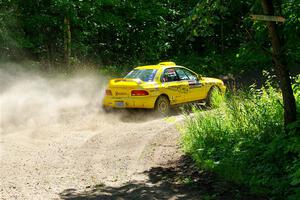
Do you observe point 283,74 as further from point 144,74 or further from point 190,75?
point 190,75

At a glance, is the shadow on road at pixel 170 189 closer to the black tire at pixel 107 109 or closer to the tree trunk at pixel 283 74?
the tree trunk at pixel 283 74

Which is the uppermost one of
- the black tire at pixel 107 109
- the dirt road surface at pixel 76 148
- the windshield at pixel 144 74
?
the windshield at pixel 144 74

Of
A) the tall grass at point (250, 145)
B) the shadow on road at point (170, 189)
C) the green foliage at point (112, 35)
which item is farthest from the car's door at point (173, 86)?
the shadow on road at point (170, 189)

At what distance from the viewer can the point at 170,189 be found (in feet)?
23.7

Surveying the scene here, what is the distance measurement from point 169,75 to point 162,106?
44.4 inches

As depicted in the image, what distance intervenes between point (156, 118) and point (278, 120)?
6251mm

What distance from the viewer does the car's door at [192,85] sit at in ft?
50.6

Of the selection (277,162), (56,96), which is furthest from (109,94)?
(277,162)

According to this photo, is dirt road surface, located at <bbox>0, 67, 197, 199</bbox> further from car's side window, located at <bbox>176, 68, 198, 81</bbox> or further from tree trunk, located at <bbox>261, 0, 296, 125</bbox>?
tree trunk, located at <bbox>261, 0, 296, 125</bbox>

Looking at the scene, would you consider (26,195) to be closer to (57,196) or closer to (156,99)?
(57,196)

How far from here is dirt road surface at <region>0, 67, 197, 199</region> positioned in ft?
23.9

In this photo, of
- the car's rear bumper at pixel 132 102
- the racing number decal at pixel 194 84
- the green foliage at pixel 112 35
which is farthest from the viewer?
the green foliage at pixel 112 35

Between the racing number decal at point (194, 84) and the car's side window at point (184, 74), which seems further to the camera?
the racing number decal at point (194, 84)

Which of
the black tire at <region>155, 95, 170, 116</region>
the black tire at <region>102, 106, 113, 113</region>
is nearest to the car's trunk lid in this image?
the black tire at <region>102, 106, 113, 113</region>
